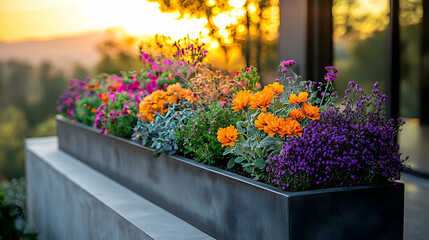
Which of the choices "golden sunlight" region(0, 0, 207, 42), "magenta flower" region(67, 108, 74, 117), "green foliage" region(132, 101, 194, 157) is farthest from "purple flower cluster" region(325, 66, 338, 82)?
"golden sunlight" region(0, 0, 207, 42)

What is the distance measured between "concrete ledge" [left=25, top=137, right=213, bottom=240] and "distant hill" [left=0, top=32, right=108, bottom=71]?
52.6 ft

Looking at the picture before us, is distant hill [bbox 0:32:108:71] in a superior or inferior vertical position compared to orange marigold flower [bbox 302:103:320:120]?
superior

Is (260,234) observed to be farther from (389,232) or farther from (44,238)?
(44,238)

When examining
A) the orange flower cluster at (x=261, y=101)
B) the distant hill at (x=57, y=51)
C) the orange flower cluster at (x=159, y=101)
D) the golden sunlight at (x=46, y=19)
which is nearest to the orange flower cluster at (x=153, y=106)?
the orange flower cluster at (x=159, y=101)

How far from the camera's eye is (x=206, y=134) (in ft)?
9.27

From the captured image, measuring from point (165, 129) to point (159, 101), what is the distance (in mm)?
378

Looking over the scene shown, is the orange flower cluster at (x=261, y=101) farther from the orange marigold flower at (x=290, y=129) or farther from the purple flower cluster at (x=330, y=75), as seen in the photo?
the purple flower cluster at (x=330, y=75)

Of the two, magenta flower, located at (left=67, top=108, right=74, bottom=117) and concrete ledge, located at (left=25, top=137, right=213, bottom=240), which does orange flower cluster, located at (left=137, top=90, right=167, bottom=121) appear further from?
magenta flower, located at (left=67, top=108, right=74, bottom=117)

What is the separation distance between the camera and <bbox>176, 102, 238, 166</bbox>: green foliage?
2832 mm

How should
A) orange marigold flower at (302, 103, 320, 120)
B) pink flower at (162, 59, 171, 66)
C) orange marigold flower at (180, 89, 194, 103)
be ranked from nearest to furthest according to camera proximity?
orange marigold flower at (302, 103, 320, 120) → orange marigold flower at (180, 89, 194, 103) → pink flower at (162, 59, 171, 66)

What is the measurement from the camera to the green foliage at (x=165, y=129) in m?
3.11

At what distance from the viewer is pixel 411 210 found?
3.81m

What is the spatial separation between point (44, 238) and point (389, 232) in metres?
4.16

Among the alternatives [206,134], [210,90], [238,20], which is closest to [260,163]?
[206,134]
